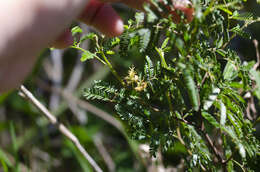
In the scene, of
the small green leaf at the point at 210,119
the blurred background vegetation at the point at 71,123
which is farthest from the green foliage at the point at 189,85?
the blurred background vegetation at the point at 71,123

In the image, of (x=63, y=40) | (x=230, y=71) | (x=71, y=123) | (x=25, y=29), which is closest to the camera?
(x=25, y=29)

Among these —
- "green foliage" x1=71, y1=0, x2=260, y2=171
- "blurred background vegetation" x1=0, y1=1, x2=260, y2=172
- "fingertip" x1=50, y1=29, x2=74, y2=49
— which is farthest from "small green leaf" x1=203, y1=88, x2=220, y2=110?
"blurred background vegetation" x1=0, y1=1, x2=260, y2=172

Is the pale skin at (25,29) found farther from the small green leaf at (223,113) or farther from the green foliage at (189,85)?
the small green leaf at (223,113)

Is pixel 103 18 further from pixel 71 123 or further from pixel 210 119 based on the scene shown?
pixel 71 123

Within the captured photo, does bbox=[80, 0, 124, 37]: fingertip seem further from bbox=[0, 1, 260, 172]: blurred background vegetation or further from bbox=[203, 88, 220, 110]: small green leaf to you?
bbox=[0, 1, 260, 172]: blurred background vegetation

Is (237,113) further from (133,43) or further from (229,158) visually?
(133,43)

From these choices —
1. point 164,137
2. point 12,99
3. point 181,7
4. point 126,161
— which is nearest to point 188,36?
point 181,7

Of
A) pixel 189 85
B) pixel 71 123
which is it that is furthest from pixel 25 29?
pixel 71 123
